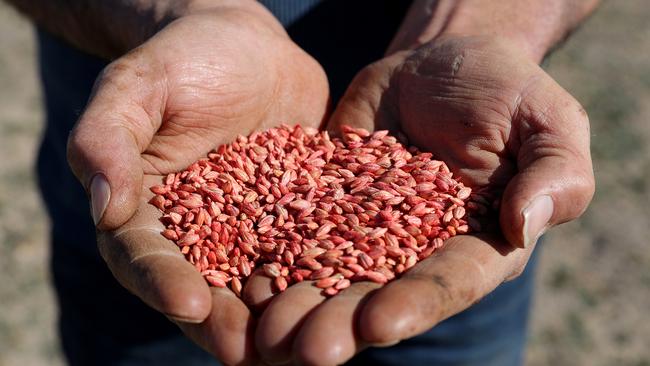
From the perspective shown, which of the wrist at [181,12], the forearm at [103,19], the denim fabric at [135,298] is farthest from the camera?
the denim fabric at [135,298]

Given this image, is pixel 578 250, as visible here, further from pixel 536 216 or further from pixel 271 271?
pixel 271 271

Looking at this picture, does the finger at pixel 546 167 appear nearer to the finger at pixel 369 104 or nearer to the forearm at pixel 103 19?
the finger at pixel 369 104

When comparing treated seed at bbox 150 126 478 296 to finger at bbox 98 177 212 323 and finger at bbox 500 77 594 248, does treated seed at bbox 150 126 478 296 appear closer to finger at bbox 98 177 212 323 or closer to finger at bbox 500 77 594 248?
finger at bbox 98 177 212 323

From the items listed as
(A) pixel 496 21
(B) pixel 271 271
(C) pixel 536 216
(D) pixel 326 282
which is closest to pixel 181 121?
(B) pixel 271 271

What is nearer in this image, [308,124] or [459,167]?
[459,167]

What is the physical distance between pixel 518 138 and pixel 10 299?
10.6ft

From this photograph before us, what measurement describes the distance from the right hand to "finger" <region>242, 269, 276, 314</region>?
2.1 inches

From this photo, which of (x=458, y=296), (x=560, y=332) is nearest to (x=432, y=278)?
(x=458, y=296)

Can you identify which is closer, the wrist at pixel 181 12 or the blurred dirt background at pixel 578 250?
the wrist at pixel 181 12

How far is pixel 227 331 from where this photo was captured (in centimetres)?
183

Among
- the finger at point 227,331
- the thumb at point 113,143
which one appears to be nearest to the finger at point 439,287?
the finger at point 227,331

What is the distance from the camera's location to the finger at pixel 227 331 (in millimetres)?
1810

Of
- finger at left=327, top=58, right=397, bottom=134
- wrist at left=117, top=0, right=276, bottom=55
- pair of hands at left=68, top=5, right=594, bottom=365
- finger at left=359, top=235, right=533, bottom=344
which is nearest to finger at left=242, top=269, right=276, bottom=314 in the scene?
pair of hands at left=68, top=5, right=594, bottom=365

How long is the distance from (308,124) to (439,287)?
111 cm
